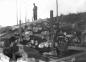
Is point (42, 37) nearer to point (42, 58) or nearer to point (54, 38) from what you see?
point (54, 38)

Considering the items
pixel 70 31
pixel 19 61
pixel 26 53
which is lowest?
pixel 19 61

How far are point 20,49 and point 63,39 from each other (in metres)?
3.11

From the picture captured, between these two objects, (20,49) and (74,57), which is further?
(20,49)

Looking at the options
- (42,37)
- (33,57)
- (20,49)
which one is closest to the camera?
(33,57)

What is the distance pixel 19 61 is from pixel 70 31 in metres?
3.93

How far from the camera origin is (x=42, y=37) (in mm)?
10039

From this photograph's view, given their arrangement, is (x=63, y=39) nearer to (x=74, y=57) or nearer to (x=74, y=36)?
(x=74, y=36)

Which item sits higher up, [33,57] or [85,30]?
[85,30]

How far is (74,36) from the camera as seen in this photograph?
7.59 meters

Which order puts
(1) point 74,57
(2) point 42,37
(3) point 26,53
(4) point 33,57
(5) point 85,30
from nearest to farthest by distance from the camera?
(1) point 74,57 < (5) point 85,30 < (4) point 33,57 < (3) point 26,53 < (2) point 42,37

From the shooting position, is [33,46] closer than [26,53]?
No

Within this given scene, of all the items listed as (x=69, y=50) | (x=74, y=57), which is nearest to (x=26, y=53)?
(x=69, y=50)

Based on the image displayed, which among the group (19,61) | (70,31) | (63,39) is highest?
(70,31)

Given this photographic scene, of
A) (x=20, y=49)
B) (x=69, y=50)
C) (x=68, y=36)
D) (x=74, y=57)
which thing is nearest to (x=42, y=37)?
(x=20, y=49)
